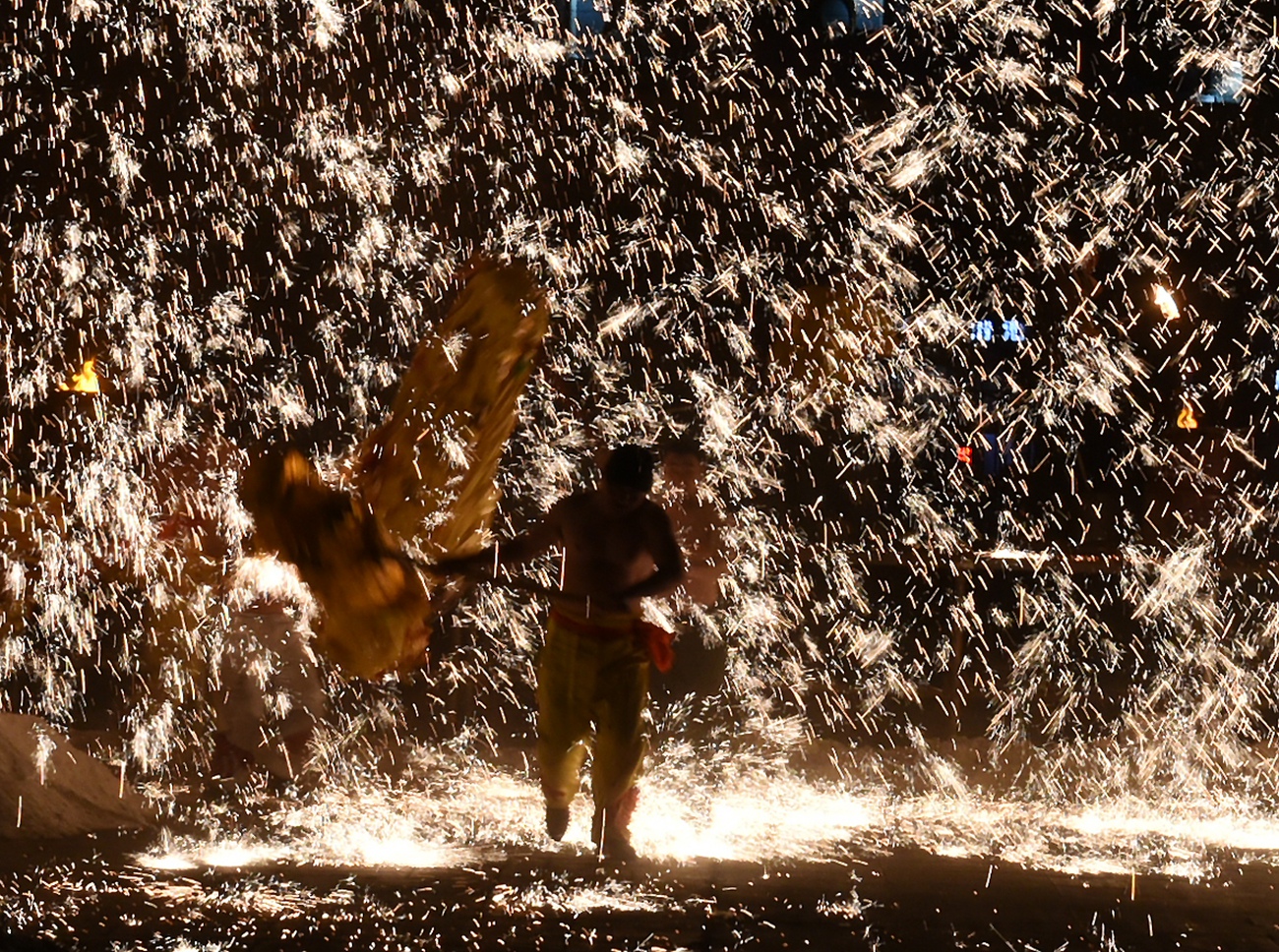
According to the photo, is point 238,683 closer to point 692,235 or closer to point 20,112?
point 20,112

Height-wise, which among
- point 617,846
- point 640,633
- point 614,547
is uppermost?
point 614,547

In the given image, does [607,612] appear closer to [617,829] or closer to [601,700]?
[601,700]

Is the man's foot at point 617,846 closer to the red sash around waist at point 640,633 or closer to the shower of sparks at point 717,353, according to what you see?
the shower of sparks at point 717,353

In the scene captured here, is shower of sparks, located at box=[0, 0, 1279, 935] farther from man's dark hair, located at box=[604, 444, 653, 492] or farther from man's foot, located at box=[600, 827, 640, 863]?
man's dark hair, located at box=[604, 444, 653, 492]

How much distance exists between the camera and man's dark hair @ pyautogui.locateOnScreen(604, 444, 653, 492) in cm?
498

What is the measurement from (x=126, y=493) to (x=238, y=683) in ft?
11.4

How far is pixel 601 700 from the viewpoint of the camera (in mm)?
5035

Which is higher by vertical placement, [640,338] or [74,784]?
[640,338]

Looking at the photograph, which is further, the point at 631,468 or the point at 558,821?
the point at 558,821

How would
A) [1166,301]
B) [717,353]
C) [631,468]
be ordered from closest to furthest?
1. [631,468]
2. [717,353]
3. [1166,301]

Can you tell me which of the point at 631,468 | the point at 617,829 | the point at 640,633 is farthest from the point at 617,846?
the point at 631,468

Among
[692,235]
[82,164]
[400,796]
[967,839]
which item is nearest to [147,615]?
[400,796]

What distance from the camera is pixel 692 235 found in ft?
42.3

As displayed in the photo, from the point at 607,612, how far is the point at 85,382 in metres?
6.37
